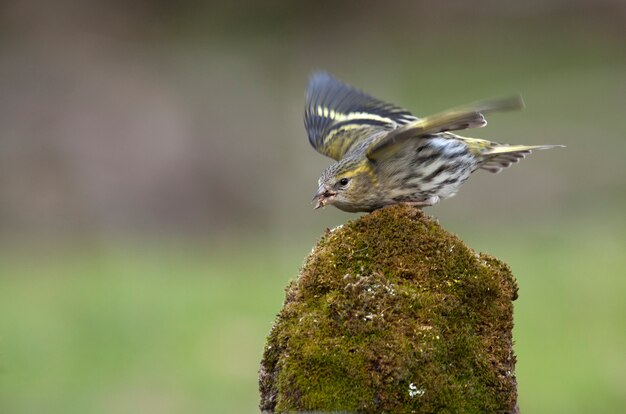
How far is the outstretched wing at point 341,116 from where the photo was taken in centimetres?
582

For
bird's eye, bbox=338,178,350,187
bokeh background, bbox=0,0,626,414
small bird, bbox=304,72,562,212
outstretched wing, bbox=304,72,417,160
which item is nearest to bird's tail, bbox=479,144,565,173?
small bird, bbox=304,72,562,212

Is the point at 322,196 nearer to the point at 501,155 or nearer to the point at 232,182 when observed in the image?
the point at 501,155

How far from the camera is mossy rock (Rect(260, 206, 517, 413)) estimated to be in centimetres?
375

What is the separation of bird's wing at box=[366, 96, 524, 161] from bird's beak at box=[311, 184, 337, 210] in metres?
0.24

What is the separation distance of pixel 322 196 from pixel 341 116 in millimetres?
1290

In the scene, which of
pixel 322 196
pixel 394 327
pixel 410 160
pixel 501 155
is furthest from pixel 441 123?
pixel 501 155

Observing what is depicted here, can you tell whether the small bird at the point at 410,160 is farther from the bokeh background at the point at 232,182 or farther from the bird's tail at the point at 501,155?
the bokeh background at the point at 232,182

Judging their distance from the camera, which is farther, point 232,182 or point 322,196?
point 232,182

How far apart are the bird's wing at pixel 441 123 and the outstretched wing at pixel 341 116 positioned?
78 cm

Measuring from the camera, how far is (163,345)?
1184cm

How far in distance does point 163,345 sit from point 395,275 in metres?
8.10

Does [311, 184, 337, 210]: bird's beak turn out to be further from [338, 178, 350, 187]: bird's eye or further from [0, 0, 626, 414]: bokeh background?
[0, 0, 626, 414]: bokeh background

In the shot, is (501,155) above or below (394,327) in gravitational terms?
above

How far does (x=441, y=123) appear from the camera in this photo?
14.9 ft
